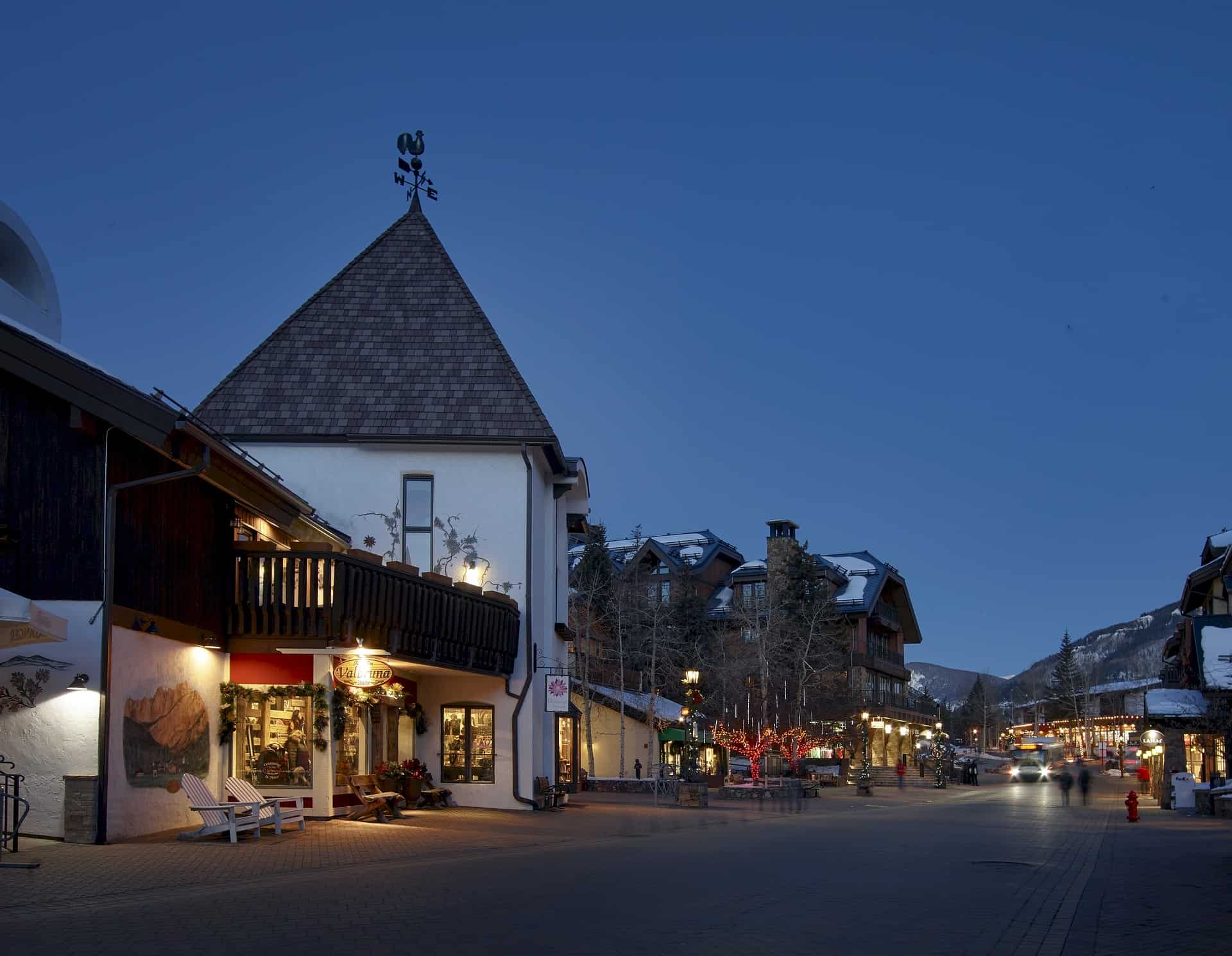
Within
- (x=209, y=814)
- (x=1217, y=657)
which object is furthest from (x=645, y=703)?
(x=209, y=814)

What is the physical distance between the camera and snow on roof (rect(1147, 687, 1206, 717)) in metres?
39.9

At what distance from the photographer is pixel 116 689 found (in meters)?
18.7

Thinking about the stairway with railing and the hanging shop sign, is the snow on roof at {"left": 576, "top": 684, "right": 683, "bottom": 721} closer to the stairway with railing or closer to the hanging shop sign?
the hanging shop sign

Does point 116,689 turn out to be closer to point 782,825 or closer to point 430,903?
point 430,903

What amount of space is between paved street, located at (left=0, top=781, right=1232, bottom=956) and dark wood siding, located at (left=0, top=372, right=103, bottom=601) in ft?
11.7

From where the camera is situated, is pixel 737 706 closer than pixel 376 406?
No

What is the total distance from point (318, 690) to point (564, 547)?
1429 centimetres

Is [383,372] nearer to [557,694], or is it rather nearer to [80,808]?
[557,694]

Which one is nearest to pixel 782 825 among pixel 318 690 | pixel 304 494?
pixel 318 690

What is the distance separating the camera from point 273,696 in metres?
23.8

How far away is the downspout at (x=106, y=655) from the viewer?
17969 mm

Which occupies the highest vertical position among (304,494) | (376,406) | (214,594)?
(376,406)

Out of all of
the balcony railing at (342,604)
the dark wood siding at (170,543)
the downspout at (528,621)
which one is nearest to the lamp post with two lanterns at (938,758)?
the downspout at (528,621)

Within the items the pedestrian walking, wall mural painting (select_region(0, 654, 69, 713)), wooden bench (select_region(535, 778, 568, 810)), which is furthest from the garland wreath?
the pedestrian walking
